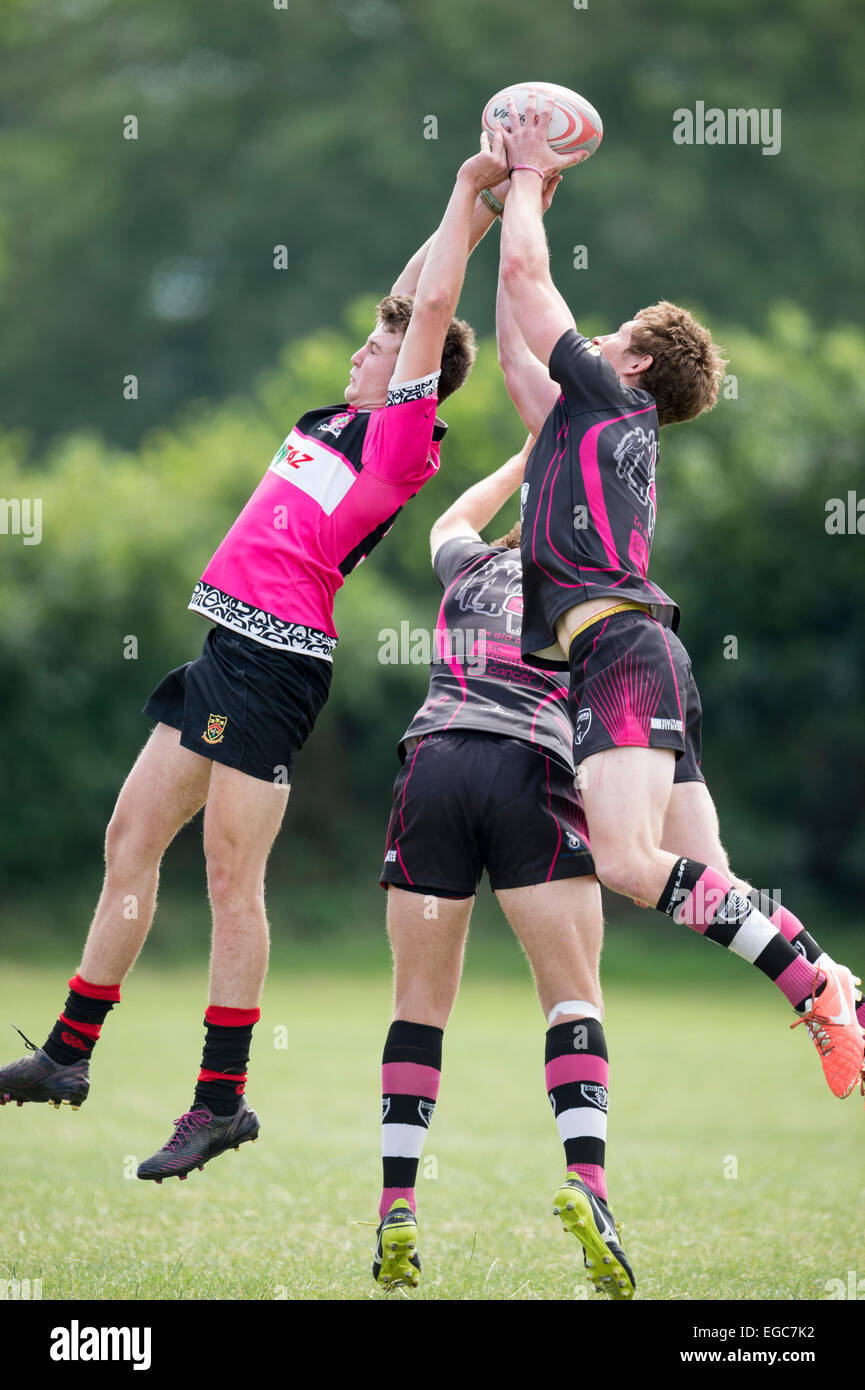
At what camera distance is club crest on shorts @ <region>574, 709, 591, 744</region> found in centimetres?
433

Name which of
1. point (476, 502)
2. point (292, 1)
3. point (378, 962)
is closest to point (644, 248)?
point (292, 1)

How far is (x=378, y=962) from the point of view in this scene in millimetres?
16812

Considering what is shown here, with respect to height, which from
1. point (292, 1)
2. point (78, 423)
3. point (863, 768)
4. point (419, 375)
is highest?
point (292, 1)

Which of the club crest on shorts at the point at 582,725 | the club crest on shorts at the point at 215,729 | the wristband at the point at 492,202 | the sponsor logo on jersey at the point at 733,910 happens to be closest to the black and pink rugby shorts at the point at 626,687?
the club crest on shorts at the point at 582,725

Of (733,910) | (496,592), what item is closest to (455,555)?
(496,592)

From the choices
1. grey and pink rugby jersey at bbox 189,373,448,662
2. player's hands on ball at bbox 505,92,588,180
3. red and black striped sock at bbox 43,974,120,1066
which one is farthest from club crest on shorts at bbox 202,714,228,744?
player's hands on ball at bbox 505,92,588,180

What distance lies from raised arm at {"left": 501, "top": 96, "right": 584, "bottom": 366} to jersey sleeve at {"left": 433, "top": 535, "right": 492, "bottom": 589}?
2.82 feet

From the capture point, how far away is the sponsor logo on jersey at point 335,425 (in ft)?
16.4

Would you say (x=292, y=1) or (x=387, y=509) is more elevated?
(x=292, y=1)

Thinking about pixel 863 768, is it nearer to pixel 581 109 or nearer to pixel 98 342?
pixel 581 109

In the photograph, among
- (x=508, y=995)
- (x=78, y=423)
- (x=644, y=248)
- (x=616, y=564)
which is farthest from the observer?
(x=78, y=423)

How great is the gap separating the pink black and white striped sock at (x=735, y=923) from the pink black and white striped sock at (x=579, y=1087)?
68 cm

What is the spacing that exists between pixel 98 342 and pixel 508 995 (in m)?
→ 20.1

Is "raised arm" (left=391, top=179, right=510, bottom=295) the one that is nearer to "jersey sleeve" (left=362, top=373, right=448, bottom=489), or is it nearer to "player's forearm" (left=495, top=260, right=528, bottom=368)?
"player's forearm" (left=495, top=260, right=528, bottom=368)
